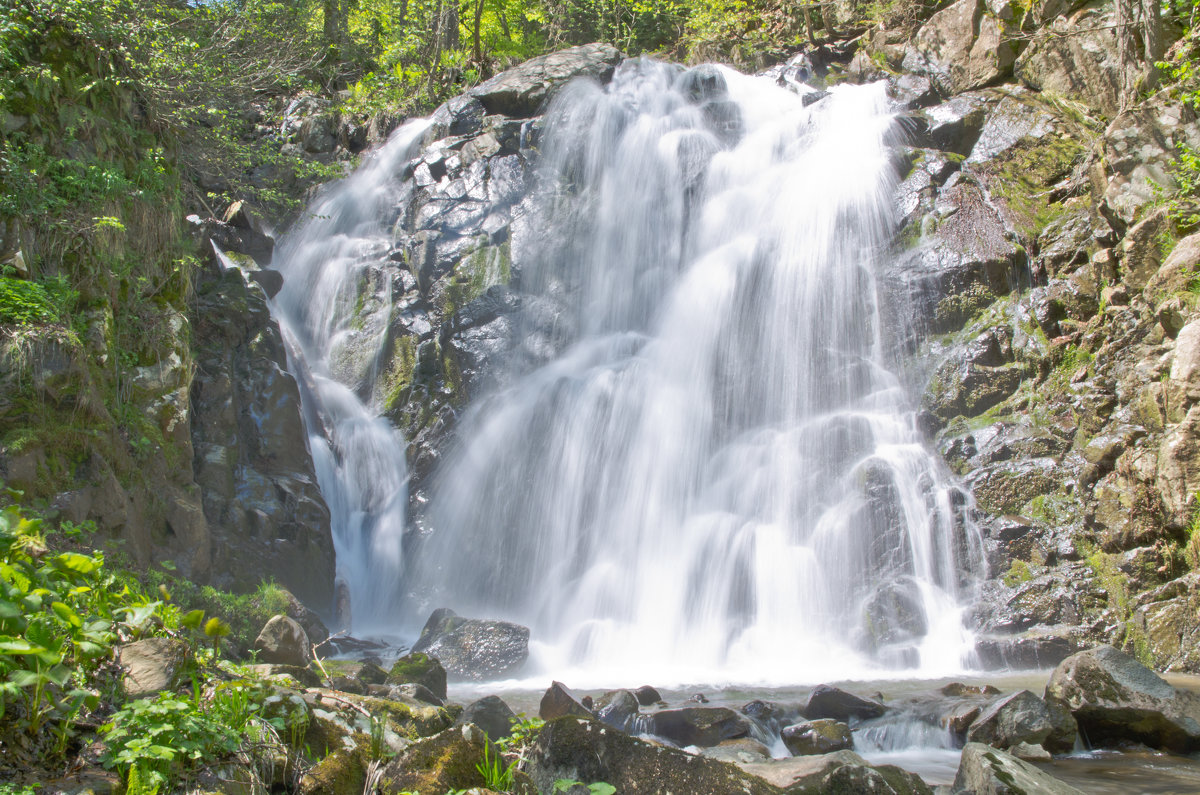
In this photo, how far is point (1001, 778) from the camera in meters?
4.11

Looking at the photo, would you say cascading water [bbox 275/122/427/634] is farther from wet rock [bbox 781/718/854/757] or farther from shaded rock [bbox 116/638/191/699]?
shaded rock [bbox 116/638/191/699]

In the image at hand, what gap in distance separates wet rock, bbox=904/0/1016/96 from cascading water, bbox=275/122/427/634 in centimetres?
1165

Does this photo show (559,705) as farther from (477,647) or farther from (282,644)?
(477,647)

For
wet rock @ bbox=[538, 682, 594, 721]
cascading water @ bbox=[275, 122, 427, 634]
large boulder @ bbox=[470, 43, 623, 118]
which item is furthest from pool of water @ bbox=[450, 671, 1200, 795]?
large boulder @ bbox=[470, 43, 623, 118]

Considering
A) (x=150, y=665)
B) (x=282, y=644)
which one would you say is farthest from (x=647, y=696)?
(x=150, y=665)

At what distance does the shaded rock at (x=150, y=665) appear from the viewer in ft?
9.86

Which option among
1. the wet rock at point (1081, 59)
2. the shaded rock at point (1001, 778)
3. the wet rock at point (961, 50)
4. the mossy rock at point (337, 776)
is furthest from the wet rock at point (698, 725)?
the wet rock at point (961, 50)

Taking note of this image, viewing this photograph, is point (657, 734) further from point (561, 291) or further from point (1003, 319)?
point (561, 291)

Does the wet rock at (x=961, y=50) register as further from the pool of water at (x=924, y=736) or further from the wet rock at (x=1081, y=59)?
the pool of water at (x=924, y=736)

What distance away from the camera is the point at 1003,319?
38.2 feet

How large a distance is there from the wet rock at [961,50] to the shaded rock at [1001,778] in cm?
1465

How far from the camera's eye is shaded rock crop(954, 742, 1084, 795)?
405 centimetres

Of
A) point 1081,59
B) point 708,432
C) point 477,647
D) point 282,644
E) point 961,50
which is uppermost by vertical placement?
point 961,50

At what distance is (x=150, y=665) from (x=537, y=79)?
1816cm
